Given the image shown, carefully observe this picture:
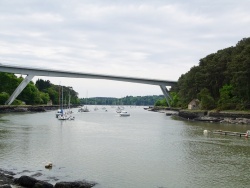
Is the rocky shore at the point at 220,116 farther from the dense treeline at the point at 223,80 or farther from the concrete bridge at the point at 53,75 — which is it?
the concrete bridge at the point at 53,75

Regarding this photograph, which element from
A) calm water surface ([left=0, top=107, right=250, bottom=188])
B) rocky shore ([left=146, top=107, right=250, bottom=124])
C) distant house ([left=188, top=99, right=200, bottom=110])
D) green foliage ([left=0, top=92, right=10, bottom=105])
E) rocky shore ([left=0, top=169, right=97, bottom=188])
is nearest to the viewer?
rocky shore ([left=0, top=169, right=97, bottom=188])

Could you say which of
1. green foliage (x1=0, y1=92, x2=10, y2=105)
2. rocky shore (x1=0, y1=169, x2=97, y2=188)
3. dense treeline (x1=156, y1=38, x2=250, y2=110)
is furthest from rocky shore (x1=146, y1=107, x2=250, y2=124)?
green foliage (x1=0, y1=92, x2=10, y2=105)

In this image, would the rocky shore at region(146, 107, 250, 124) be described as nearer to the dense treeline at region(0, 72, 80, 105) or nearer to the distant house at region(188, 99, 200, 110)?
the distant house at region(188, 99, 200, 110)

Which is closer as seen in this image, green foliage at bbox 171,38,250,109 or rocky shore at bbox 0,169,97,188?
rocky shore at bbox 0,169,97,188

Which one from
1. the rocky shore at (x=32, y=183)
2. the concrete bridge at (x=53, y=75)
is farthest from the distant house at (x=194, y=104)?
the rocky shore at (x=32, y=183)

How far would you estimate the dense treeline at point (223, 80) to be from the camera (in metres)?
60.4

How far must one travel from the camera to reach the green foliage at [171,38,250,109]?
60281 mm

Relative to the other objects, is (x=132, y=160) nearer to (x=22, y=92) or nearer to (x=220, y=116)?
(x=220, y=116)

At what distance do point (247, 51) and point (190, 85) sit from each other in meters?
21.9

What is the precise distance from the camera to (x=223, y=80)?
72938 millimetres

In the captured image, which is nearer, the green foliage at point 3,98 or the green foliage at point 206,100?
the green foliage at point 206,100

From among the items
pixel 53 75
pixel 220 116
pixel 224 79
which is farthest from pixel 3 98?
pixel 220 116

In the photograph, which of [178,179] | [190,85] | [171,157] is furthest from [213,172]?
[190,85]

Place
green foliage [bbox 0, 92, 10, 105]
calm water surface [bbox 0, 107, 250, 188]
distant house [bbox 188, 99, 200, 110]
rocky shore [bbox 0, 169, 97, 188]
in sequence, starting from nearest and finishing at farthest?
rocky shore [bbox 0, 169, 97, 188] → calm water surface [bbox 0, 107, 250, 188] → distant house [bbox 188, 99, 200, 110] → green foliage [bbox 0, 92, 10, 105]
